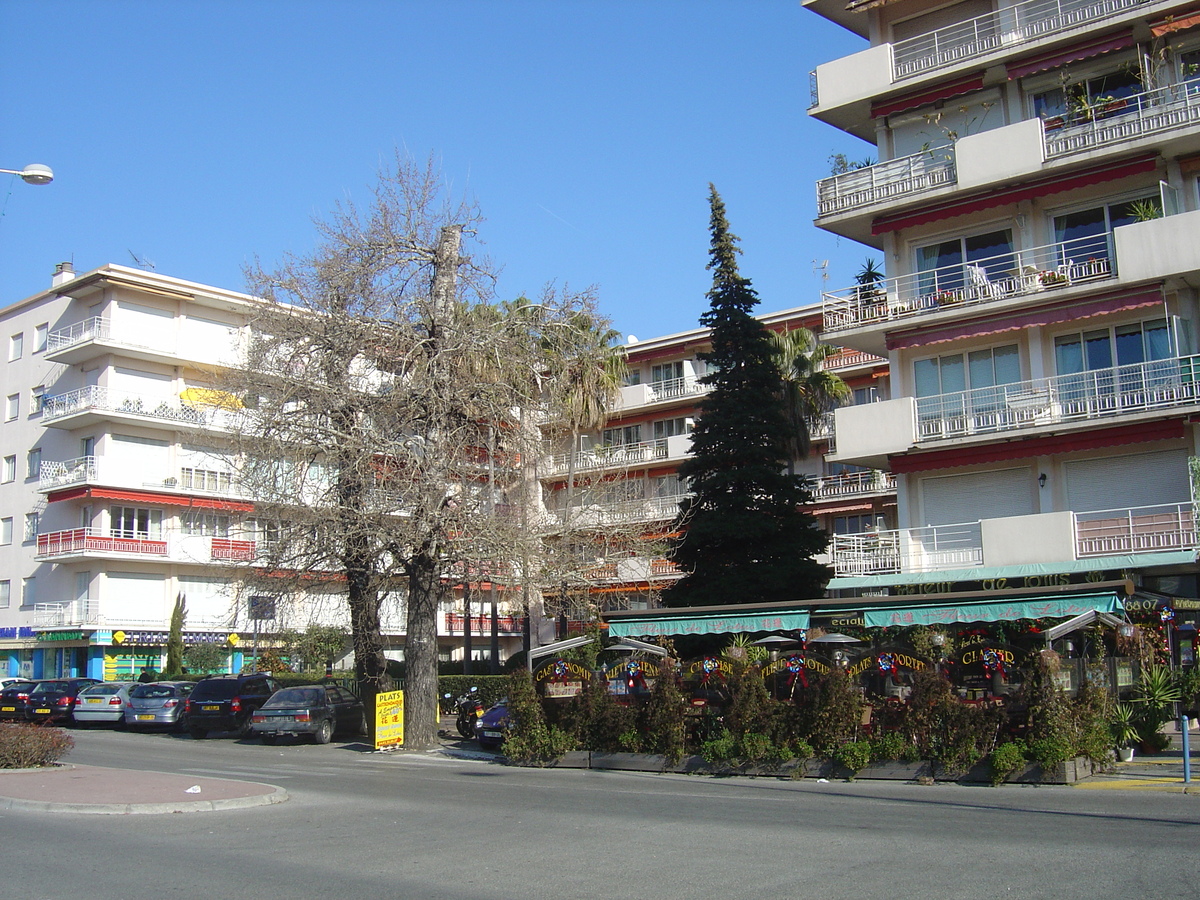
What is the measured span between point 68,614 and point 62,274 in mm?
18415

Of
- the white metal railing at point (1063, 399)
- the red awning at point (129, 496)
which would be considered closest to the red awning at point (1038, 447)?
the white metal railing at point (1063, 399)

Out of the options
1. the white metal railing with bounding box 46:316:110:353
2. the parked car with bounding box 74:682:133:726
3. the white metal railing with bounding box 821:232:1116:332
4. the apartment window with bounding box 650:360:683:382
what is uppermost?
the white metal railing with bounding box 46:316:110:353

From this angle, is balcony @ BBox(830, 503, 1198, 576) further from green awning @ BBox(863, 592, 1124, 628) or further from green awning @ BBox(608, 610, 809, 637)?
green awning @ BBox(608, 610, 809, 637)

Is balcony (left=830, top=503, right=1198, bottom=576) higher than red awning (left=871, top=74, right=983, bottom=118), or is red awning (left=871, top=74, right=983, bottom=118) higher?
red awning (left=871, top=74, right=983, bottom=118)

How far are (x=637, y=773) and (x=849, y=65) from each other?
20.2 metres

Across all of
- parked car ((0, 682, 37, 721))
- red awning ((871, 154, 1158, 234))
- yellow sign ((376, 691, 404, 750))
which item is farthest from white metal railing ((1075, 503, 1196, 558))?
parked car ((0, 682, 37, 721))

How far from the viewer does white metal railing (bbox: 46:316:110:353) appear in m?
49.4

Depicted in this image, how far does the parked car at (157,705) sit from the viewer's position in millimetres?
32656

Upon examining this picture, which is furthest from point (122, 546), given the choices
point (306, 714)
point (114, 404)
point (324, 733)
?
point (306, 714)

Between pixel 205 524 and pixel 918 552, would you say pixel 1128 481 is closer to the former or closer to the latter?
pixel 918 552

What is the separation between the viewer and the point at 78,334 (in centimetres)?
5153

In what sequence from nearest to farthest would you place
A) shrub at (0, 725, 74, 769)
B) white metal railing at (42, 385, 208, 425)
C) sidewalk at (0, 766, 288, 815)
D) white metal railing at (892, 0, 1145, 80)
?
sidewalk at (0, 766, 288, 815) → shrub at (0, 725, 74, 769) → white metal railing at (892, 0, 1145, 80) → white metal railing at (42, 385, 208, 425)

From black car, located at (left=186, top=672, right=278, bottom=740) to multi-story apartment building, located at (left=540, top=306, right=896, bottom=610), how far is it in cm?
1014

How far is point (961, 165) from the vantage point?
27281mm
